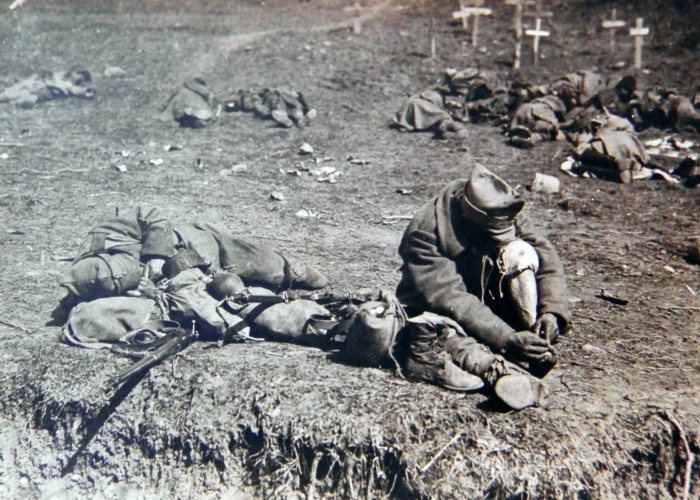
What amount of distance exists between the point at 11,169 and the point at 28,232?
8.27ft

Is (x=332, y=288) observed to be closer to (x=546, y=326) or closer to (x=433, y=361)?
(x=433, y=361)

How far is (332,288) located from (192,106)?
6.43 meters

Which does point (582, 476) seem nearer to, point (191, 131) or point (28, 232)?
point (28, 232)

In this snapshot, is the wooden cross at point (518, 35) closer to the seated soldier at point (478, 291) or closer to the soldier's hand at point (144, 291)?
the seated soldier at point (478, 291)

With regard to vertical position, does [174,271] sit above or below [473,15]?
below

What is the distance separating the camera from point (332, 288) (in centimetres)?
528

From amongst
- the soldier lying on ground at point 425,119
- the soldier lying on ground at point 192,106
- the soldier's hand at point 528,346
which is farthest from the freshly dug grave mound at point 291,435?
the soldier lying on ground at point 192,106

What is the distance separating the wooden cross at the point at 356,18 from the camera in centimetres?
1400

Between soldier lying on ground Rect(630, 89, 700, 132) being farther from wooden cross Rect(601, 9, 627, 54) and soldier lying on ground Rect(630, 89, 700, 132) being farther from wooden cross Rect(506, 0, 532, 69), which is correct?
wooden cross Rect(601, 9, 627, 54)

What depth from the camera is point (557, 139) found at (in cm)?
910

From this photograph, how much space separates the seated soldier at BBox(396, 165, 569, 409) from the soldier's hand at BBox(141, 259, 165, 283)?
6.85 ft

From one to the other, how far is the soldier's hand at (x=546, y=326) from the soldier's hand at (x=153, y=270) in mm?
2958

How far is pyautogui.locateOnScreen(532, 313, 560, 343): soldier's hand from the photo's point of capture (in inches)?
148

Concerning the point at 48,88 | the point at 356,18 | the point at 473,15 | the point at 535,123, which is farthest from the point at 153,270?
the point at 473,15
